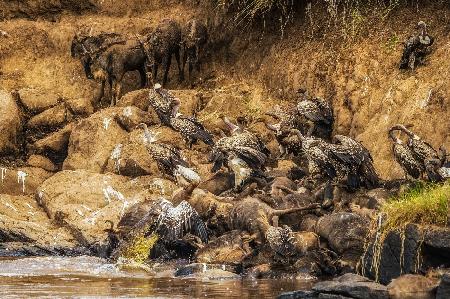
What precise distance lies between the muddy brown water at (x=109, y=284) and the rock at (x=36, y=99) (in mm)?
8517

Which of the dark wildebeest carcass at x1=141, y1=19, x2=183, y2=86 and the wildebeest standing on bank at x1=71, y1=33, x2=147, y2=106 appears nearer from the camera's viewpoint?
the wildebeest standing on bank at x1=71, y1=33, x2=147, y2=106

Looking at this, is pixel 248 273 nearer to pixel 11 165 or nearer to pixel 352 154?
pixel 352 154

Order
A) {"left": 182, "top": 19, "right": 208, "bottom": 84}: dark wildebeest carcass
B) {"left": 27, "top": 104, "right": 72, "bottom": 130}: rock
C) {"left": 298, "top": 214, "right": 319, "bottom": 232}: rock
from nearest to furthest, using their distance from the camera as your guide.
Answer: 1. {"left": 298, "top": 214, "right": 319, "bottom": 232}: rock
2. {"left": 27, "top": 104, "right": 72, "bottom": 130}: rock
3. {"left": 182, "top": 19, "right": 208, "bottom": 84}: dark wildebeest carcass

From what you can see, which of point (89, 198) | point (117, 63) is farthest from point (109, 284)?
point (117, 63)

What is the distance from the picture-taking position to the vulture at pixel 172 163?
2258cm

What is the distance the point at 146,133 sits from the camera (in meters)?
24.3

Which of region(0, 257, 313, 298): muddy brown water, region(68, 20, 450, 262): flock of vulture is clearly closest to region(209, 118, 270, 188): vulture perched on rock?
region(68, 20, 450, 262): flock of vulture

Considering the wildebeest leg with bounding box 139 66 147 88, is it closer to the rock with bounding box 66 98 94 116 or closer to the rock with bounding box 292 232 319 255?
the rock with bounding box 66 98 94 116

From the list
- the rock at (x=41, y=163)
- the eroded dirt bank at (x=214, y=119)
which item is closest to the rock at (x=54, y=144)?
the eroded dirt bank at (x=214, y=119)

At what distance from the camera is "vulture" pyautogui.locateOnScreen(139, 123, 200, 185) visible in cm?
2258

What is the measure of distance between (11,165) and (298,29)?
24.5 feet

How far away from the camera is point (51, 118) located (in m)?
27.5

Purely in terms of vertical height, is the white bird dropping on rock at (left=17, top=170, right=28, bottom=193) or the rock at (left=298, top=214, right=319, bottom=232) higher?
the white bird dropping on rock at (left=17, top=170, right=28, bottom=193)

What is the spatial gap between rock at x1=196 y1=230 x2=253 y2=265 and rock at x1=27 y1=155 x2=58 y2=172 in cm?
844
